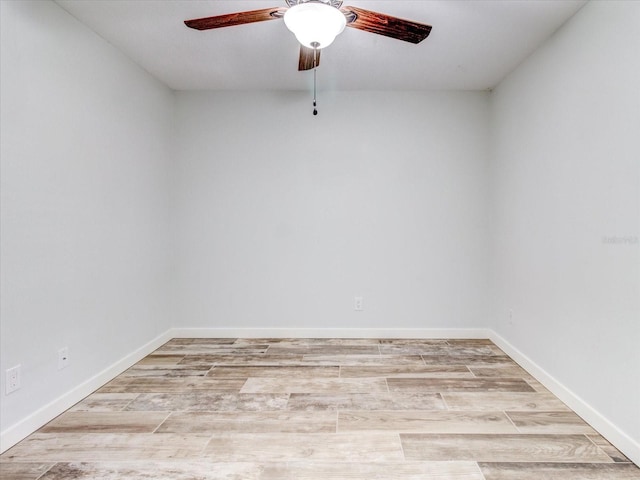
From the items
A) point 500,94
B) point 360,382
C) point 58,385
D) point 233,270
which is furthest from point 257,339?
point 500,94

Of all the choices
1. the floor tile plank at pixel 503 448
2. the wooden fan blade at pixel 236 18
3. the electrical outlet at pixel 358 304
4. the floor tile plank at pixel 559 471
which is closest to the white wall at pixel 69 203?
the wooden fan blade at pixel 236 18

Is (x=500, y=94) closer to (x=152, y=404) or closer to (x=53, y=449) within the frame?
(x=152, y=404)

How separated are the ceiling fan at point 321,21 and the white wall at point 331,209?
5.53 feet

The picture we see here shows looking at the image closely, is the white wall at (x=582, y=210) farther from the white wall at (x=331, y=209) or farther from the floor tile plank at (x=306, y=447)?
the floor tile plank at (x=306, y=447)

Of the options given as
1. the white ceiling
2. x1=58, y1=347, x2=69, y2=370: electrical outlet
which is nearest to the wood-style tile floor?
x1=58, y1=347, x2=69, y2=370: electrical outlet

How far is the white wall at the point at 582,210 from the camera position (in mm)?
1784

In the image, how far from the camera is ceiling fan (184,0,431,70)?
1615 millimetres

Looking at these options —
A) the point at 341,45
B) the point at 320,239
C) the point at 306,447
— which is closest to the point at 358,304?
the point at 320,239

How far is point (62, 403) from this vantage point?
84.4 inches

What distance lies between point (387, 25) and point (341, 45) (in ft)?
2.88

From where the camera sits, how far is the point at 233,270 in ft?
11.7

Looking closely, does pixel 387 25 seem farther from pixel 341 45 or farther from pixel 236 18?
pixel 341 45

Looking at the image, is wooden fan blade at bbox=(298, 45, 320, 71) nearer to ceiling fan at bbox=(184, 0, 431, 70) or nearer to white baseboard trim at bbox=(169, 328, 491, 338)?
ceiling fan at bbox=(184, 0, 431, 70)

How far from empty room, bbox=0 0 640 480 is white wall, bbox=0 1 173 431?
2 cm
